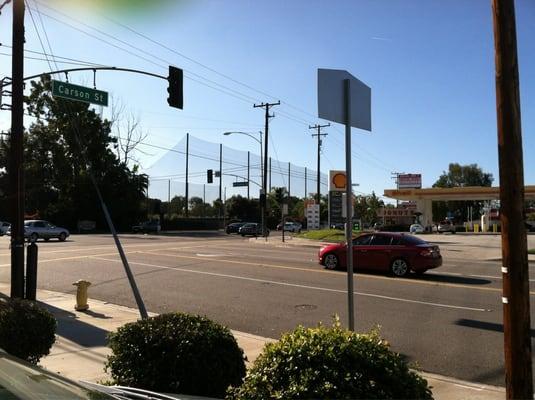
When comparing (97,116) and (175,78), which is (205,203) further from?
(175,78)

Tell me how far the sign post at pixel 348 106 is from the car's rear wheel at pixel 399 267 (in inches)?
437

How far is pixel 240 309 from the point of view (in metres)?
11.2

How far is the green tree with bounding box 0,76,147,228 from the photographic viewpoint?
2502 inches

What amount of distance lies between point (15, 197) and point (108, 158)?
56.6m

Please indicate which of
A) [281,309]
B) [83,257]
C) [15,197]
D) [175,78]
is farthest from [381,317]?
[83,257]

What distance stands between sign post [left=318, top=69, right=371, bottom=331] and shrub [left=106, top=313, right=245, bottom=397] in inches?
62.7

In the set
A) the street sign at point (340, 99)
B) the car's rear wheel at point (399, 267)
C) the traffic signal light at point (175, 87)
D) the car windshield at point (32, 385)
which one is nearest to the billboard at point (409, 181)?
the car's rear wheel at point (399, 267)

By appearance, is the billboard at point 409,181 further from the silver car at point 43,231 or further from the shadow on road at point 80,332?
the shadow on road at point 80,332

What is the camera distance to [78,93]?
16625mm

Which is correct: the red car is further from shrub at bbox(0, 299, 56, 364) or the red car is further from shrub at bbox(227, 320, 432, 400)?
shrub at bbox(227, 320, 432, 400)

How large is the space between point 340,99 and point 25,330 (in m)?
4.11

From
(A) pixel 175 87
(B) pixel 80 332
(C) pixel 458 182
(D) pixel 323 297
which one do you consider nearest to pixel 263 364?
(B) pixel 80 332

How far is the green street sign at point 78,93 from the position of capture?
16047 mm

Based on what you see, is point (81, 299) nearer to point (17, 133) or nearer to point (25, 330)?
point (17, 133)
